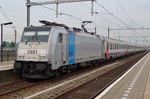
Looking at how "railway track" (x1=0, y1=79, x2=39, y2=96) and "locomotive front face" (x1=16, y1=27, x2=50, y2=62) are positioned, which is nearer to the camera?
"railway track" (x1=0, y1=79, x2=39, y2=96)

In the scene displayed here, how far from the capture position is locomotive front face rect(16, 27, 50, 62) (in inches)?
687

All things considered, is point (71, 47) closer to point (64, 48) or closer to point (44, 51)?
point (64, 48)

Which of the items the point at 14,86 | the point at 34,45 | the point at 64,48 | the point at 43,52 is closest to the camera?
the point at 14,86

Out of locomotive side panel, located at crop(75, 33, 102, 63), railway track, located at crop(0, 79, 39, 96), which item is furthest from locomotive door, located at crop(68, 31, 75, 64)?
railway track, located at crop(0, 79, 39, 96)

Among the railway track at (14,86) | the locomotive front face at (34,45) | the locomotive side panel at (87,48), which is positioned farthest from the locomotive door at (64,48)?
the locomotive side panel at (87,48)

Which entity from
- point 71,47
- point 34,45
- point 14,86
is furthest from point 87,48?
point 14,86

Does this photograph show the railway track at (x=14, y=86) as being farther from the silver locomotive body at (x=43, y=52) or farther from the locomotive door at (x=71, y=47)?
the locomotive door at (x=71, y=47)

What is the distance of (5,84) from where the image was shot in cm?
1666

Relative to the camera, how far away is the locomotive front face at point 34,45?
17.5m

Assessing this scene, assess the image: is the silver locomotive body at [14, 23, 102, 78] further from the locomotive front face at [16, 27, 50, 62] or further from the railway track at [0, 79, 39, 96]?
the railway track at [0, 79, 39, 96]

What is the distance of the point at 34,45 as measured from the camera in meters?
17.9

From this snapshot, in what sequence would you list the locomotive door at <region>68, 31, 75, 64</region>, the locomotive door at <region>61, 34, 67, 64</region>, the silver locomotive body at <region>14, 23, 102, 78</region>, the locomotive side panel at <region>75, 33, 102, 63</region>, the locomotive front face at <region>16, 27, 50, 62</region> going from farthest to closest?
the locomotive side panel at <region>75, 33, 102, 63</region> → the locomotive door at <region>68, 31, 75, 64</region> → the locomotive door at <region>61, 34, 67, 64</region> → the locomotive front face at <region>16, 27, 50, 62</region> → the silver locomotive body at <region>14, 23, 102, 78</region>

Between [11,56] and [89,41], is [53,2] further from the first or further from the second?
[11,56]

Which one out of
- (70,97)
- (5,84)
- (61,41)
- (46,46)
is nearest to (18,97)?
(70,97)
